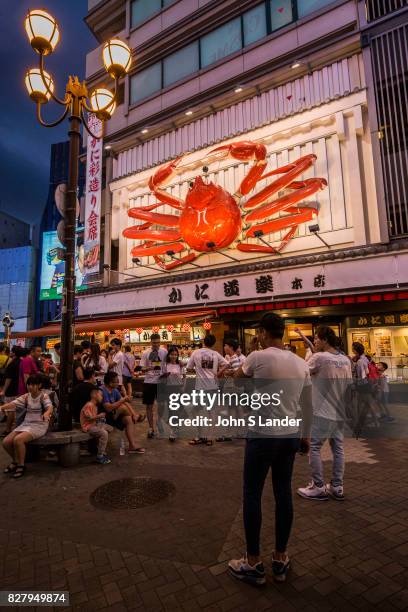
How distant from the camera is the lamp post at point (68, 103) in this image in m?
5.96

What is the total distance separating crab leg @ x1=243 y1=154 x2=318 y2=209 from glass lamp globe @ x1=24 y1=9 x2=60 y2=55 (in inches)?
338

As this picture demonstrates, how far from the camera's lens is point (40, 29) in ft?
19.6

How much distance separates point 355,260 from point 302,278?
1.86m

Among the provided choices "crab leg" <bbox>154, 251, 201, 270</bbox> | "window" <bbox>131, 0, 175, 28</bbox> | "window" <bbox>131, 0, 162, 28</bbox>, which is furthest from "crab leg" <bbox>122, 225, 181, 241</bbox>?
"window" <bbox>131, 0, 162, 28</bbox>

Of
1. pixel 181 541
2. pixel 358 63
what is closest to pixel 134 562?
pixel 181 541

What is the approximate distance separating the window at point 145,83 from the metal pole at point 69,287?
14.9 meters

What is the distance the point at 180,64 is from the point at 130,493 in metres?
20.5

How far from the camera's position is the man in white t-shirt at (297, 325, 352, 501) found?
4.07 metres

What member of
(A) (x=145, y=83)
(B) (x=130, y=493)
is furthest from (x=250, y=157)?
(B) (x=130, y=493)

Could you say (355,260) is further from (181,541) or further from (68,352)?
(181,541)

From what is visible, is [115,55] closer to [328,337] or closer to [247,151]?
[328,337]

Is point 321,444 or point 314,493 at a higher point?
point 321,444

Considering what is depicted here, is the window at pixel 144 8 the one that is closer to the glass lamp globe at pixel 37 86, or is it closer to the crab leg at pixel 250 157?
the crab leg at pixel 250 157

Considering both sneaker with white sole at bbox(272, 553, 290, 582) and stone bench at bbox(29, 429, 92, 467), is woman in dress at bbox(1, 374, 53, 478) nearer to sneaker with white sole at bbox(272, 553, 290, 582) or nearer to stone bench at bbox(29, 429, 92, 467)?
stone bench at bbox(29, 429, 92, 467)
